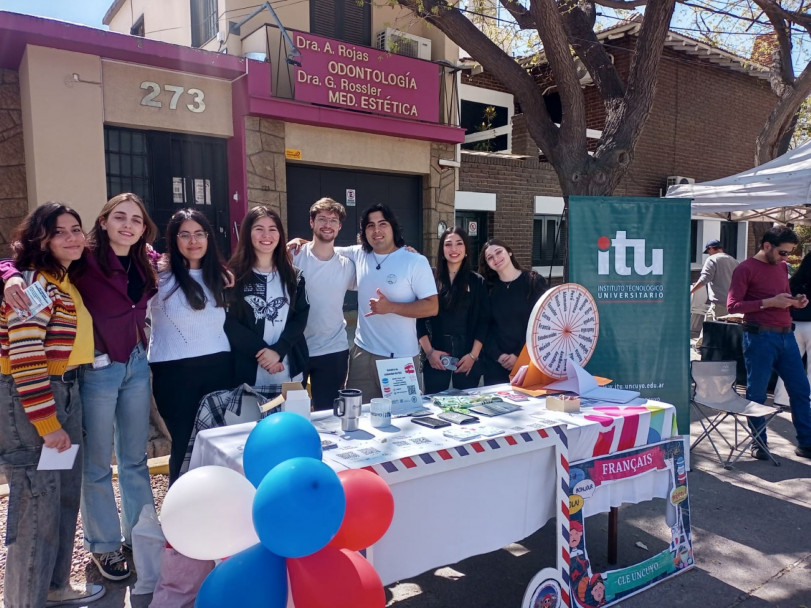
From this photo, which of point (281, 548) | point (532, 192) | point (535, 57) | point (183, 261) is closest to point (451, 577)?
point (281, 548)

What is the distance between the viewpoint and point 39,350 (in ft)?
8.02

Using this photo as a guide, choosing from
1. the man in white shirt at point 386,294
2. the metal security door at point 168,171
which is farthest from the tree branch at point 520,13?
the metal security door at point 168,171

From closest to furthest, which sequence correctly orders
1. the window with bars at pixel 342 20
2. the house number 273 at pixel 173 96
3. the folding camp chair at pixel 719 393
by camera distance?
the folding camp chair at pixel 719 393
the house number 273 at pixel 173 96
the window with bars at pixel 342 20

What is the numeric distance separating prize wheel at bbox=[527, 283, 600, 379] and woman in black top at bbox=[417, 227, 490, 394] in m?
0.70

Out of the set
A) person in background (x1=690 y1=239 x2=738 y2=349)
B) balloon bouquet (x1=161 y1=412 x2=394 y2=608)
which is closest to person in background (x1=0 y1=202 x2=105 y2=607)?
balloon bouquet (x1=161 y1=412 x2=394 y2=608)

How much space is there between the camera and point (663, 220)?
441 centimetres

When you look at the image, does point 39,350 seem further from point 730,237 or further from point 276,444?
point 730,237

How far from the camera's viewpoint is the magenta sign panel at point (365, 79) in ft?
28.5

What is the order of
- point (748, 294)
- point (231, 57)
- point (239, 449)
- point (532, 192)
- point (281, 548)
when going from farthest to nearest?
point (532, 192)
point (231, 57)
point (748, 294)
point (239, 449)
point (281, 548)

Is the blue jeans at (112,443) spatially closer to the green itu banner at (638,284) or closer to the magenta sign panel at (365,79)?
the green itu banner at (638,284)

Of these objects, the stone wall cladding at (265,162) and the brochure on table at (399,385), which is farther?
the stone wall cladding at (265,162)

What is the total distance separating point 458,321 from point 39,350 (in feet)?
7.90

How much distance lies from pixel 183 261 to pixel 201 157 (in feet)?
19.5

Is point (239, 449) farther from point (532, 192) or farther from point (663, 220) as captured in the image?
point (532, 192)
